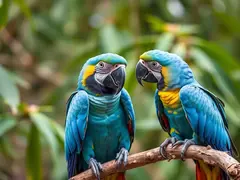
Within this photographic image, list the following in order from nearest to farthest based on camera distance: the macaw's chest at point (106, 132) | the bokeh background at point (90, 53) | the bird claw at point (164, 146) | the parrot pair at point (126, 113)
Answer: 1. the bird claw at point (164, 146)
2. the parrot pair at point (126, 113)
3. the macaw's chest at point (106, 132)
4. the bokeh background at point (90, 53)

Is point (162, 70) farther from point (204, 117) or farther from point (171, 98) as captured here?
point (204, 117)

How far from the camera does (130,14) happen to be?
3.16 m

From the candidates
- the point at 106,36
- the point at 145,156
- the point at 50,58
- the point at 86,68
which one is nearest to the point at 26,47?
the point at 50,58

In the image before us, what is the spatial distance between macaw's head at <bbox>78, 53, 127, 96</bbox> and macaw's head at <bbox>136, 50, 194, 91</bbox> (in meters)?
0.06

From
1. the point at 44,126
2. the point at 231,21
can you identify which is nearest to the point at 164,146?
the point at 44,126

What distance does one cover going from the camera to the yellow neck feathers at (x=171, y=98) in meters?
1.67

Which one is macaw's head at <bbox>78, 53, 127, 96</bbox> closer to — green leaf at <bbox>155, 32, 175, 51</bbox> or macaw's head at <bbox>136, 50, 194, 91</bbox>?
macaw's head at <bbox>136, 50, 194, 91</bbox>

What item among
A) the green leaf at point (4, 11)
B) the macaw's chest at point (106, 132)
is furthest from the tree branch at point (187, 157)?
the green leaf at point (4, 11)

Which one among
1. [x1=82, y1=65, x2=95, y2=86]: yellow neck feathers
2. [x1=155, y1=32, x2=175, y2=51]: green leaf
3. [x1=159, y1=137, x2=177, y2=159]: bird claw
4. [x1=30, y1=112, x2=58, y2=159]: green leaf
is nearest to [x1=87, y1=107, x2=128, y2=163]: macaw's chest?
[x1=82, y1=65, x2=95, y2=86]: yellow neck feathers

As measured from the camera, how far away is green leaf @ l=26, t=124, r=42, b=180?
2.20m

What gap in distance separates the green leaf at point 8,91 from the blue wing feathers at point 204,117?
0.80 metres

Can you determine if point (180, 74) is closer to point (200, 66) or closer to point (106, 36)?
point (200, 66)

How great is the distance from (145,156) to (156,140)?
1688mm

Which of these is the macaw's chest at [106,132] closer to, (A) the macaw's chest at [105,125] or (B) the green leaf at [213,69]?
(A) the macaw's chest at [105,125]
